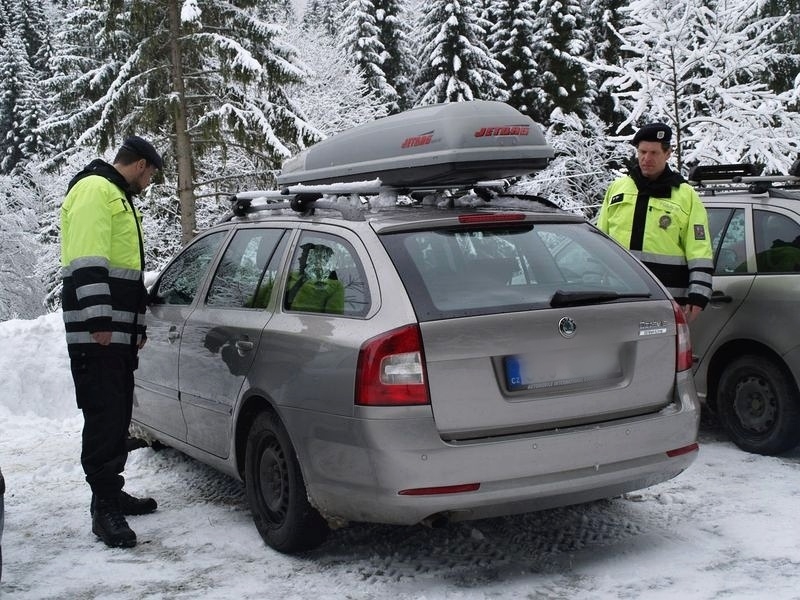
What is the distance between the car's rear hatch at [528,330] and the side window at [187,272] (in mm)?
1814

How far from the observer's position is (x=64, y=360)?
891 centimetres

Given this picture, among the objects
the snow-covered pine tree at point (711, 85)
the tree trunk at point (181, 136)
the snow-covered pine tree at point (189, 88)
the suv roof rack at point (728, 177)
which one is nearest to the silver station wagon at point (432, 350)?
the suv roof rack at point (728, 177)

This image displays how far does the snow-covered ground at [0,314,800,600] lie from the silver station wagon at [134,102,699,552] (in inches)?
12.4

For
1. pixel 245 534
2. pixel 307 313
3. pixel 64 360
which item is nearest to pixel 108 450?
pixel 245 534

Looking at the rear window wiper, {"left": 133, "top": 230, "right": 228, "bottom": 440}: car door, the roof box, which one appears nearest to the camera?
the rear window wiper

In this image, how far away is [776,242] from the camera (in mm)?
5836

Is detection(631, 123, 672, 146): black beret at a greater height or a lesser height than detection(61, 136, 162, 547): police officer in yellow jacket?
greater

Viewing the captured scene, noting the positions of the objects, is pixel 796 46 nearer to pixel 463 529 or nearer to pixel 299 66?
pixel 299 66

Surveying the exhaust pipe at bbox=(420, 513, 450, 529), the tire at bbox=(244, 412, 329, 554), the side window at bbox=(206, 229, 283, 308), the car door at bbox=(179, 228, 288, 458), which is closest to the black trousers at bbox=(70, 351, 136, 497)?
the car door at bbox=(179, 228, 288, 458)

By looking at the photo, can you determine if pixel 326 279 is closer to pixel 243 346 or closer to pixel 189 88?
pixel 243 346

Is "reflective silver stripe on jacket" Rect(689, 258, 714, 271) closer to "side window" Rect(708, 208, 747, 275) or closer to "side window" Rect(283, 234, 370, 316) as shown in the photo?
"side window" Rect(708, 208, 747, 275)

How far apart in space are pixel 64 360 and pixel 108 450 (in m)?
4.46

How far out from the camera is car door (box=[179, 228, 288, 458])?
15.1 feet

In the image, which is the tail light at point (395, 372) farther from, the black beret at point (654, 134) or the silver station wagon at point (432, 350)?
the black beret at point (654, 134)
